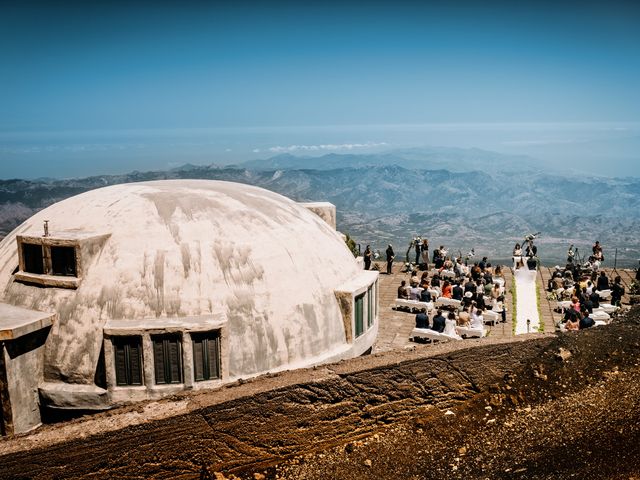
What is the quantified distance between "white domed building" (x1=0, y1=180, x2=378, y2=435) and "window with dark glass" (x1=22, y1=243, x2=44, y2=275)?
0.08ft

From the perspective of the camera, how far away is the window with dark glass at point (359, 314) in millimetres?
14891

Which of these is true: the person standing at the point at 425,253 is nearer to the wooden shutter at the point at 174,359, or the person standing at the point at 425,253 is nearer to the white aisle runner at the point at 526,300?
the white aisle runner at the point at 526,300

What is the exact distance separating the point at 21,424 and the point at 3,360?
4.86 feet

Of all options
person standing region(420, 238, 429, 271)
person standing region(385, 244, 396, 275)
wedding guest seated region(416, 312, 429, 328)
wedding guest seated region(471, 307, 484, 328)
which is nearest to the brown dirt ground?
wedding guest seated region(416, 312, 429, 328)

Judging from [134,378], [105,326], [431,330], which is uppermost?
[105,326]

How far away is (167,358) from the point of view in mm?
11867

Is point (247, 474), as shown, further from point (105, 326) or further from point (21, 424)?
point (21, 424)

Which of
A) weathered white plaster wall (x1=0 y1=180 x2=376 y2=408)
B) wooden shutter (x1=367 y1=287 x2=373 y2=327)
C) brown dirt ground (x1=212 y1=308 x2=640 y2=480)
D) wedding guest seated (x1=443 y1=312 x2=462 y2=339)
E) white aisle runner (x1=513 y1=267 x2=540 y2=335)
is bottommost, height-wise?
white aisle runner (x1=513 y1=267 x2=540 y2=335)

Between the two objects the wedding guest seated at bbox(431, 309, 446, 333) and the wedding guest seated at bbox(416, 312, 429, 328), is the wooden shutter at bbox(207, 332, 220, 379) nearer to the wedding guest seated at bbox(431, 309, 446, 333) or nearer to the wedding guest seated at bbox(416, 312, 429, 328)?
the wedding guest seated at bbox(431, 309, 446, 333)

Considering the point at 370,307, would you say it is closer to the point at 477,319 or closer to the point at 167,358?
the point at 477,319

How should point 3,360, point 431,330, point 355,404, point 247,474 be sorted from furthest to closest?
1. point 431,330
2. point 3,360
3. point 355,404
4. point 247,474

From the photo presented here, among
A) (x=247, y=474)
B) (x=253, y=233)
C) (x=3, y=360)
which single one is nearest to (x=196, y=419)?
(x=247, y=474)

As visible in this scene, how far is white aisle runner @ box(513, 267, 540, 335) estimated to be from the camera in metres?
21.8

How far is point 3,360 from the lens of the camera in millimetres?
11258
